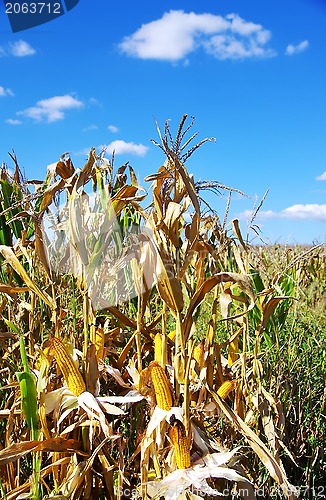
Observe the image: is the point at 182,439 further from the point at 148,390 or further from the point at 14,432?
the point at 14,432

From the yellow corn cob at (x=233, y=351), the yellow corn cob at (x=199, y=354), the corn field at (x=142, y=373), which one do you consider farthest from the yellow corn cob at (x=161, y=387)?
the yellow corn cob at (x=233, y=351)

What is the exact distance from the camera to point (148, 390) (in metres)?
1.11

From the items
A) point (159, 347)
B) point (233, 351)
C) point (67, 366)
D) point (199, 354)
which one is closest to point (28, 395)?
point (67, 366)

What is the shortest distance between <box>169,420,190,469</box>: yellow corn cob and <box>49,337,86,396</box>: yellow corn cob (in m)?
0.24

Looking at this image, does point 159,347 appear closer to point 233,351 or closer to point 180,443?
point 180,443

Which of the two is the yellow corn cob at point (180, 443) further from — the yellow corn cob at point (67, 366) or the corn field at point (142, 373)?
the yellow corn cob at point (67, 366)

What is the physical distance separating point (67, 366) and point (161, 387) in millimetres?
223

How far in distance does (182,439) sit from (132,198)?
487 mm

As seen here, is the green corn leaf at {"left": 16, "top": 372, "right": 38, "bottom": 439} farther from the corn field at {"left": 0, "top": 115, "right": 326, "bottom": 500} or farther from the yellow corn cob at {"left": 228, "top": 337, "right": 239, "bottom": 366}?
the yellow corn cob at {"left": 228, "top": 337, "right": 239, "bottom": 366}

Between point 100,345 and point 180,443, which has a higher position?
point 100,345

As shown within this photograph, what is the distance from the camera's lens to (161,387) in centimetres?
100

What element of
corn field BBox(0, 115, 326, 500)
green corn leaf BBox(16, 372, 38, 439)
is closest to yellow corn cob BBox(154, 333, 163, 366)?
corn field BBox(0, 115, 326, 500)

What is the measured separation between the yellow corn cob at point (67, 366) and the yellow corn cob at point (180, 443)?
236 millimetres

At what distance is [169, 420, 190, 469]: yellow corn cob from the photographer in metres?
0.98
